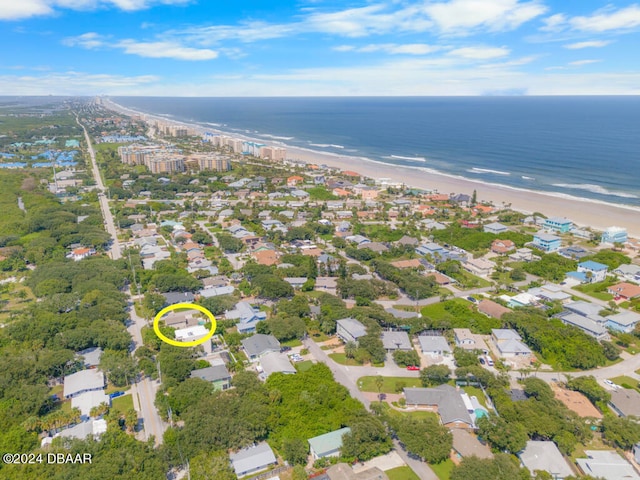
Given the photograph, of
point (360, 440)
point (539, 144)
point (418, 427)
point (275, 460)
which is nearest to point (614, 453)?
point (418, 427)

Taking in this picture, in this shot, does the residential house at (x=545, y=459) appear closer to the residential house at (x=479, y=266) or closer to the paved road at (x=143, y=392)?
the paved road at (x=143, y=392)

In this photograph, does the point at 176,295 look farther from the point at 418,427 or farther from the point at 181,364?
the point at 418,427

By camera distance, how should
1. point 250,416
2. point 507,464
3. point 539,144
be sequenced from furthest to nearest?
point 539,144, point 250,416, point 507,464

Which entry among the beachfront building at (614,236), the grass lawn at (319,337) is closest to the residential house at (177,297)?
the grass lawn at (319,337)

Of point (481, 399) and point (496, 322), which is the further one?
point (496, 322)

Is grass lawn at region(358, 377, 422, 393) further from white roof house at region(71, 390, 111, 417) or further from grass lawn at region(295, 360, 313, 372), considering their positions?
white roof house at region(71, 390, 111, 417)

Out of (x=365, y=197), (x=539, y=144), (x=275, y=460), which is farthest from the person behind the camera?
(x=539, y=144)
